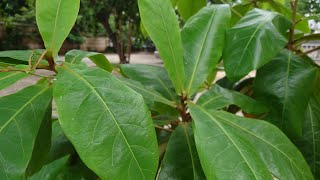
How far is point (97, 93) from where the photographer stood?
0.32 metres

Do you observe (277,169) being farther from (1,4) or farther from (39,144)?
(1,4)

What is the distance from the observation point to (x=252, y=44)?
492mm

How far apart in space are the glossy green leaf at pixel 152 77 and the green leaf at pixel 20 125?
193 millimetres

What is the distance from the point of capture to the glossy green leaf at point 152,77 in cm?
55

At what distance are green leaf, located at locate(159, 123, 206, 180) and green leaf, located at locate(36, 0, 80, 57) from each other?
18 cm

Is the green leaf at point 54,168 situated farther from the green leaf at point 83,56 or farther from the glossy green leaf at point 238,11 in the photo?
the glossy green leaf at point 238,11

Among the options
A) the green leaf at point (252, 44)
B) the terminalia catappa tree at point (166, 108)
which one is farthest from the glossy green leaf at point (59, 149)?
the green leaf at point (252, 44)

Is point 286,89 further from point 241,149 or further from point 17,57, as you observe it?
point 17,57

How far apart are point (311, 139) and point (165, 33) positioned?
0.28 meters

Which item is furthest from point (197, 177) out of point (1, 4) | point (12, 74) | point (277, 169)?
point (1, 4)

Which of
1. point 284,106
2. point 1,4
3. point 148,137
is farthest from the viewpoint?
point 1,4

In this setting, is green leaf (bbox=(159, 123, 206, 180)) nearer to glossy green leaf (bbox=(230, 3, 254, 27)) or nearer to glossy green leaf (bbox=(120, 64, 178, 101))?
glossy green leaf (bbox=(120, 64, 178, 101))

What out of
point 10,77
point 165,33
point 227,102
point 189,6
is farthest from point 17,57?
point 189,6

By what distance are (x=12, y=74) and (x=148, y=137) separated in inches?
6.3
